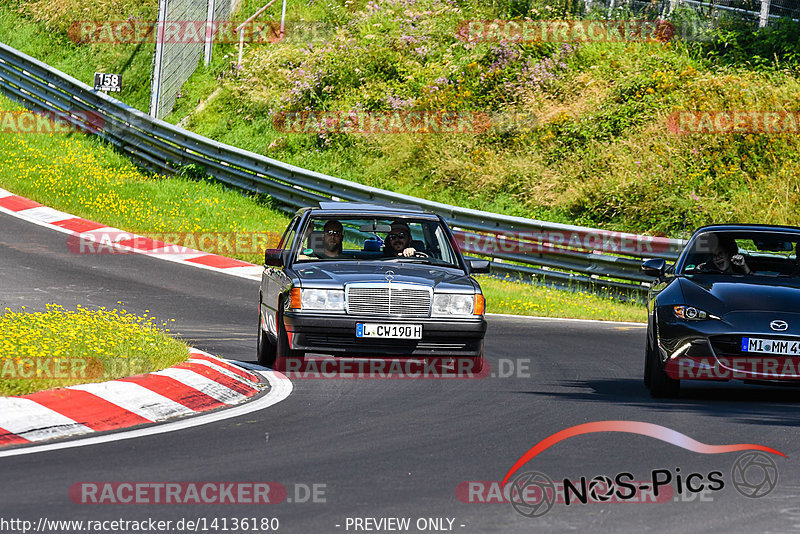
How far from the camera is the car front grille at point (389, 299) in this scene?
10500 millimetres

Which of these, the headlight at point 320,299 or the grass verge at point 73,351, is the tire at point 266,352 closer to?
the grass verge at point 73,351

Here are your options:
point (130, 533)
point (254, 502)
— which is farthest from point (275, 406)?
point (130, 533)

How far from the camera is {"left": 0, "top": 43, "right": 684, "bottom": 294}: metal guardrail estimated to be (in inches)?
774

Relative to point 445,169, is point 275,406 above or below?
below

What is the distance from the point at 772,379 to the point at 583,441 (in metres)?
2.65

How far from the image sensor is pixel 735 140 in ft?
79.0

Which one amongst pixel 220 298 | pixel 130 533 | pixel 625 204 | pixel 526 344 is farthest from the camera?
pixel 625 204

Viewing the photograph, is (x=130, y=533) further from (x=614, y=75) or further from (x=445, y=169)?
(x=614, y=75)

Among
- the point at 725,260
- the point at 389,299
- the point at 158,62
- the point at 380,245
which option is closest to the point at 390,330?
the point at 389,299

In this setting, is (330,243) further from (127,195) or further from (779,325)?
(127,195)

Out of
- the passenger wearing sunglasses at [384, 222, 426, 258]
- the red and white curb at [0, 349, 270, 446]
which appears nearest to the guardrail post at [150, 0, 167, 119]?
the passenger wearing sunglasses at [384, 222, 426, 258]

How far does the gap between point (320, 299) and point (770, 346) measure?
12.2ft

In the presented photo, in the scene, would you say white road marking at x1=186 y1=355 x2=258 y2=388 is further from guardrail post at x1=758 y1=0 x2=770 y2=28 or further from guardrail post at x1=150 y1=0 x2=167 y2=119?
guardrail post at x1=758 y1=0 x2=770 y2=28

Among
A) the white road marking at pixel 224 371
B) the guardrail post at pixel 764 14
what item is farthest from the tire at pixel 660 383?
the guardrail post at pixel 764 14
